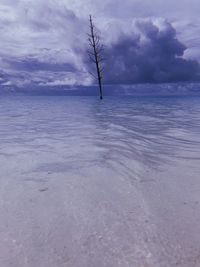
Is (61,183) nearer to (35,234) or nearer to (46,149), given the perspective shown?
(35,234)

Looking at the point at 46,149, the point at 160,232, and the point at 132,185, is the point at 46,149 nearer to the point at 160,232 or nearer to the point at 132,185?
the point at 132,185

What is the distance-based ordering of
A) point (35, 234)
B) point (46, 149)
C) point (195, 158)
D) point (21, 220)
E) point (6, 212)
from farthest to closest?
point (46, 149) < point (195, 158) < point (6, 212) < point (21, 220) < point (35, 234)

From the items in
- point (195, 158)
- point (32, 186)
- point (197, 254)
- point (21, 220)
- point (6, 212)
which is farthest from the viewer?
point (195, 158)

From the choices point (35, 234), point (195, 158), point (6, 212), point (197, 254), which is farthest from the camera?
point (195, 158)

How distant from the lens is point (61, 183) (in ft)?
13.5

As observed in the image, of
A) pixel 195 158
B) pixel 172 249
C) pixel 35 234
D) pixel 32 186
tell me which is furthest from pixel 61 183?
pixel 195 158

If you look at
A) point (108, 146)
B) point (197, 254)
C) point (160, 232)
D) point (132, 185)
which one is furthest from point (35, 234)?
point (108, 146)

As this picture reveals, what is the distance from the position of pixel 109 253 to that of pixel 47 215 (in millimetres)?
992

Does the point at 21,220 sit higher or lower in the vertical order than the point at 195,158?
higher

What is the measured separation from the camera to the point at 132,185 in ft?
13.3

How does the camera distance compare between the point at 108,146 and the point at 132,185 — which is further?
the point at 108,146

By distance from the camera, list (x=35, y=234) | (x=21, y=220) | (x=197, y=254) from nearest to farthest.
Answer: (x=197, y=254), (x=35, y=234), (x=21, y=220)

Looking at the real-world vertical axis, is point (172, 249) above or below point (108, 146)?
above

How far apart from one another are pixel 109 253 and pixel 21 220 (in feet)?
3.64
